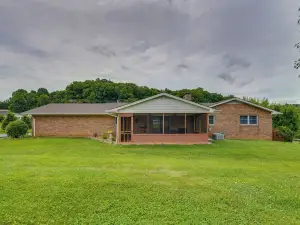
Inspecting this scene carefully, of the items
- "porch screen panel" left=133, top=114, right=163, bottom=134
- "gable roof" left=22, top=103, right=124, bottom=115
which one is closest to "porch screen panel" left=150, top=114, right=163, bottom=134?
"porch screen panel" left=133, top=114, right=163, bottom=134

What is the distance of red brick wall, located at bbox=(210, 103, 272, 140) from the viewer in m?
26.8

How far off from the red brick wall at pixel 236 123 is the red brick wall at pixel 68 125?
32.8ft

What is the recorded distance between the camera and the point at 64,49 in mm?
24625

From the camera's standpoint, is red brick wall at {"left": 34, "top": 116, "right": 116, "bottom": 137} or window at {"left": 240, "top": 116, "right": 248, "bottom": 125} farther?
red brick wall at {"left": 34, "top": 116, "right": 116, "bottom": 137}

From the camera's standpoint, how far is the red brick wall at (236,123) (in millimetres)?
26844

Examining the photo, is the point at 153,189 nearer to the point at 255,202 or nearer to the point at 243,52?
the point at 255,202

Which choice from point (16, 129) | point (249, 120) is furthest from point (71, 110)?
point (249, 120)

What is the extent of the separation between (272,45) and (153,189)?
18.5 metres

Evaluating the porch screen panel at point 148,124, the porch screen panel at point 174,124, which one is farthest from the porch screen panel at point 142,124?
the porch screen panel at point 174,124

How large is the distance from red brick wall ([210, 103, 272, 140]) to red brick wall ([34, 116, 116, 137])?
999cm

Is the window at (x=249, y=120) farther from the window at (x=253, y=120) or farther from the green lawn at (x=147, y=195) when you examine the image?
the green lawn at (x=147, y=195)

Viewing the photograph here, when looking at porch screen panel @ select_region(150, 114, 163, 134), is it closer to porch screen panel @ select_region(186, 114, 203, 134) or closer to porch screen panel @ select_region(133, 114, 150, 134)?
porch screen panel @ select_region(133, 114, 150, 134)

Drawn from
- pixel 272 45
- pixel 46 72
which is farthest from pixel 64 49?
pixel 272 45

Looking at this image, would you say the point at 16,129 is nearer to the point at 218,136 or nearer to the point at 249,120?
the point at 218,136
